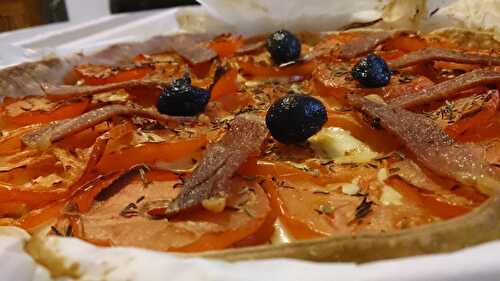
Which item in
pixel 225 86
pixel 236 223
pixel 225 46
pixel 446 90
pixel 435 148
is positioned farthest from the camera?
pixel 225 46

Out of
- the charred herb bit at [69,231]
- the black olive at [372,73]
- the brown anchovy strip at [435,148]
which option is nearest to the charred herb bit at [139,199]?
the charred herb bit at [69,231]

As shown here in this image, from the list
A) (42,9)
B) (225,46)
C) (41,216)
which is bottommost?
(42,9)

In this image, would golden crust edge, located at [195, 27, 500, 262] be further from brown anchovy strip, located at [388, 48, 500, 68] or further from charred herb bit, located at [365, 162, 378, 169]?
brown anchovy strip, located at [388, 48, 500, 68]

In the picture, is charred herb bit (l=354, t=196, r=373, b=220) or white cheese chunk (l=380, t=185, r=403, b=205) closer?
charred herb bit (l=354, t=196, r=373, b=220)

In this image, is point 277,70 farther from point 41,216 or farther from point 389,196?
point 41,216

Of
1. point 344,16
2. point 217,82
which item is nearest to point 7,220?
point 217,82

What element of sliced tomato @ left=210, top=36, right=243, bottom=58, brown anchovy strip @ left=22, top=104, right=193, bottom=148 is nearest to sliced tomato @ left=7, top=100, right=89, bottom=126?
brown anchovy strip @ left=22, top=104, right=193, bottom=148

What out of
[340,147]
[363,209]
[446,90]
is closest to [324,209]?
[363,209]

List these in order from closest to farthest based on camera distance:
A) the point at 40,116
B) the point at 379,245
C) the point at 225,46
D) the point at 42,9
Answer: the point at 379,245, the point at 40,116, the point at 225,46, the point at 42,9

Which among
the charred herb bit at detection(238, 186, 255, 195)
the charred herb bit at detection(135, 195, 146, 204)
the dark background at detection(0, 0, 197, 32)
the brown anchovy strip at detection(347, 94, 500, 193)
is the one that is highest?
the brown anchovy strip at detection(347, 94, 500, 193)
